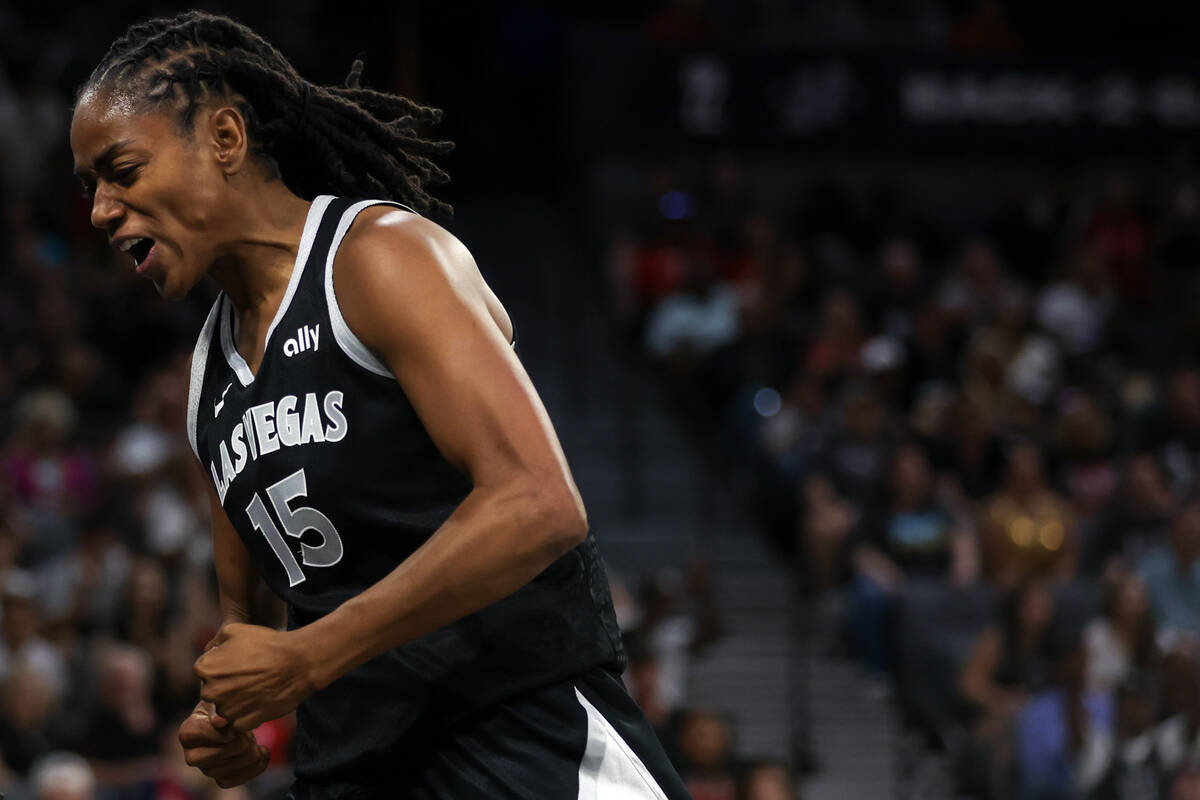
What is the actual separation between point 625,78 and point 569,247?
1516 mm

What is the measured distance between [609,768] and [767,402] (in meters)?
7.74

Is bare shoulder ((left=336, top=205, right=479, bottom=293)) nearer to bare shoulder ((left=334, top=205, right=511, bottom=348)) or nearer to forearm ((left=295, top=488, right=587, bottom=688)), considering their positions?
bare shoulder ((left=334, top=205, right=511, bottom=348))

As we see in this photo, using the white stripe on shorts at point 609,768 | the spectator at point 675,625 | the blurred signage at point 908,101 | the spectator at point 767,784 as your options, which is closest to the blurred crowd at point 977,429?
the blurred signage at point 908,101

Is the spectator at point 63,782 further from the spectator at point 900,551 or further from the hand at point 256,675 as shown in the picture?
the hand at point 256,675

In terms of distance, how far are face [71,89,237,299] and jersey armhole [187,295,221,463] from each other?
248 mm

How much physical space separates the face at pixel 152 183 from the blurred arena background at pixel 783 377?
469cm

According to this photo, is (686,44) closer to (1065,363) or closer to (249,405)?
(1065,363)

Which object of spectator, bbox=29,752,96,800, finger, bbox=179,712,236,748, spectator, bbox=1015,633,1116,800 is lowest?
spectator, bbox=1015,633,1116,800

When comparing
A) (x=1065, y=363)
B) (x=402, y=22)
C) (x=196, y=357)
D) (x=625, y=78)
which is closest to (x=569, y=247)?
(x=625, y=78)

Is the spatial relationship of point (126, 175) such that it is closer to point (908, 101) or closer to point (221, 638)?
point (221, 638)

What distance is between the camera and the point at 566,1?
14.4 metres

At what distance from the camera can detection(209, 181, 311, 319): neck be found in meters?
2.52

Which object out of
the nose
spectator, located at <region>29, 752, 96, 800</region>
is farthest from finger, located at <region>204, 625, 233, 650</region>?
spectator, located at <region>29, 752, 96, 800</region>

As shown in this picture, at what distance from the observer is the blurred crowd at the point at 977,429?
7883 mm
